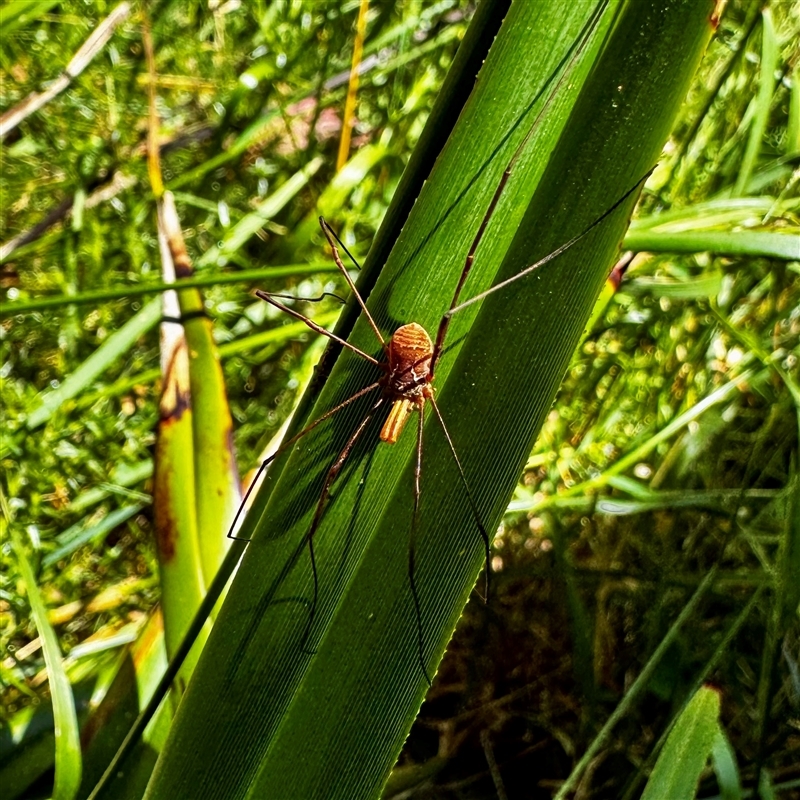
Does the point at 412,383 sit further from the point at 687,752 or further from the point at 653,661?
the point at 653,661

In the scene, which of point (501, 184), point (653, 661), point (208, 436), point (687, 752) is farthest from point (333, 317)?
point (687, 752)

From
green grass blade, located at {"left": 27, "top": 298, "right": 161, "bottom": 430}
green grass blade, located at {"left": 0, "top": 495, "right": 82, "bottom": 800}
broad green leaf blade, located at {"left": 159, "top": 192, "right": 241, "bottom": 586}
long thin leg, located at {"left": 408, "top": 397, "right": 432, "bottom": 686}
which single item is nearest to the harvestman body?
long thin leg, located at {"left": 408, "top": 397, "right": 432, "bottom": 686}

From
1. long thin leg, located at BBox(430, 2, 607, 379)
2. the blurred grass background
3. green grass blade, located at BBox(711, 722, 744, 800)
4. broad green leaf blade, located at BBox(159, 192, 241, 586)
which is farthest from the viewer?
the blurred grass background

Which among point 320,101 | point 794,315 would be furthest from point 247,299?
point 794,315

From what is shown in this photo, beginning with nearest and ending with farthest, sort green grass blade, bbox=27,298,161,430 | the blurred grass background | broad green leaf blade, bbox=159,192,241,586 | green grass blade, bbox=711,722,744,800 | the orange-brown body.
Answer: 1. the orange-brown body
2. green grass blade, bbox=711,722,744,800
3. broad green leaf blade, bbox=159,192,241,586
4. the blurred grass background
5. green grass blade, bbox=27,298,161,430

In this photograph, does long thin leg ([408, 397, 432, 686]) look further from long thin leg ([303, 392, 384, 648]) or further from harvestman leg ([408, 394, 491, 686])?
long thin leg ([303, 392, 384, 648])

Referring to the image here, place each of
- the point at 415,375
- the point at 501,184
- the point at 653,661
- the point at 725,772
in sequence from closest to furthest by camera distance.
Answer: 1. the point at 501,184
2. the point at 415,375
3. the point at 725,772
4. the point at 653,661

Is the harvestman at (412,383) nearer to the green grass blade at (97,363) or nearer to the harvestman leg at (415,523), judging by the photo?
the harvestman leg at (415,523)
